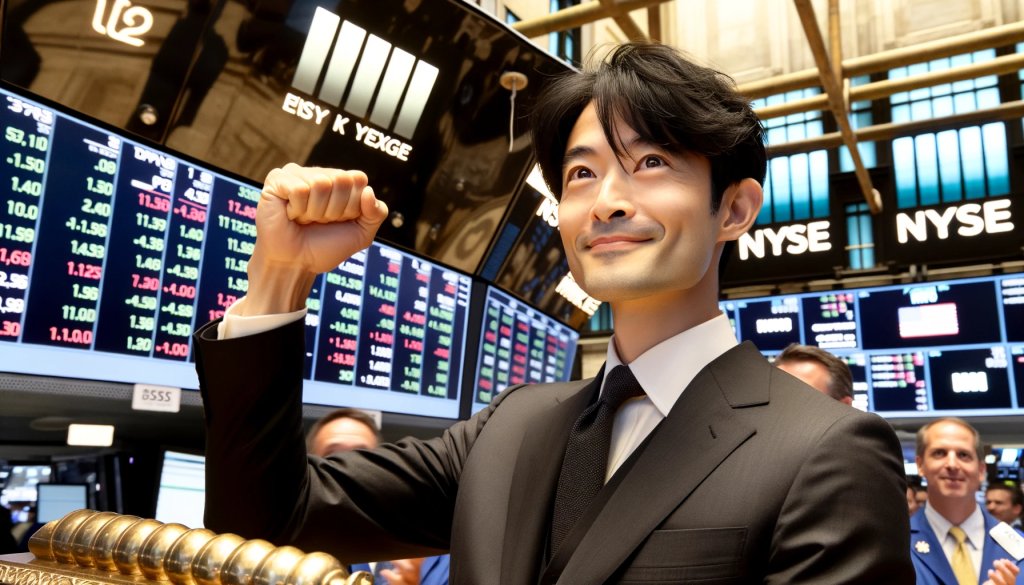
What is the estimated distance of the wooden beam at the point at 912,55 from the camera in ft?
13.3

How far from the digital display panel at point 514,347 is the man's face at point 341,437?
2.74 ft

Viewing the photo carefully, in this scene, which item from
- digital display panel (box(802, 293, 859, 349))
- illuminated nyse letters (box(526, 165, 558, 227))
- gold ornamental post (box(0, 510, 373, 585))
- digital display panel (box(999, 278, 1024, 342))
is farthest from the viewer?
digital display panel (box(802, 293, 859, 349))

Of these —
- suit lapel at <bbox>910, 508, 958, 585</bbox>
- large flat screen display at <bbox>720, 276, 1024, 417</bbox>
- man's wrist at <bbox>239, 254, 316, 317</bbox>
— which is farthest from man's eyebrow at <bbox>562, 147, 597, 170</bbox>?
large flat screen display at <bbox>720, 276, 1024, 417</bbox>

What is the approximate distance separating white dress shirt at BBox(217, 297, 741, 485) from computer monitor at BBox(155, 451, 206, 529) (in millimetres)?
1936

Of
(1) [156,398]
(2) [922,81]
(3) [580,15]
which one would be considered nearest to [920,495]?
(2) [922,81]

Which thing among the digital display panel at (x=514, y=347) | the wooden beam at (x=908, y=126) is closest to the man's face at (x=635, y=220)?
the digital display panel at (x=514, y=347)

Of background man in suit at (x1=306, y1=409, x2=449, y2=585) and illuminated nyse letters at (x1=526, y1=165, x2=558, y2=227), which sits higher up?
illuminated nyse letters at (x1=526, y1=165, x2=558, y2=227)

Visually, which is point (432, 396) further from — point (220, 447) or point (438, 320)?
point (220, 447)

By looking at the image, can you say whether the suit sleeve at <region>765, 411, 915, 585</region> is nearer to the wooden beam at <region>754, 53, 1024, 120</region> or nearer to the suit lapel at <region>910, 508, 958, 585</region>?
the suit lapel at <region>910, 508, 958, 585</region>

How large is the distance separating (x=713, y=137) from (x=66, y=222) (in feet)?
6.49

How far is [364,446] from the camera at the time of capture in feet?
9.13

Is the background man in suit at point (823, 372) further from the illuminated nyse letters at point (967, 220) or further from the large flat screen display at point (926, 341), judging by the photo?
the illuminated nyse letters at point (967, 220)

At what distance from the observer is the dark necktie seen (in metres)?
0.94

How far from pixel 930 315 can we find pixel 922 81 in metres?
1.85
